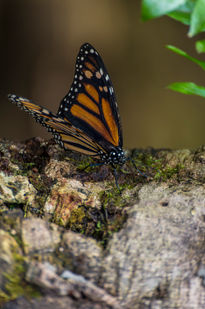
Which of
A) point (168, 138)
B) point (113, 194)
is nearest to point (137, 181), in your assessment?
point (113, 194)

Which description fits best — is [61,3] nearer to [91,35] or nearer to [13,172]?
[91,35]

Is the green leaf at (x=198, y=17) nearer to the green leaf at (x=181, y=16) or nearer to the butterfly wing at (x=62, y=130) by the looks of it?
the green leaf at (x=181, y=16)

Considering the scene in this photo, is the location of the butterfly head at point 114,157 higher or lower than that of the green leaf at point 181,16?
lower

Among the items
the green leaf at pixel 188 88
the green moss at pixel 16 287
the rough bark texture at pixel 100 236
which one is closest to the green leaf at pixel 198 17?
the green leaf at pixel 188 88

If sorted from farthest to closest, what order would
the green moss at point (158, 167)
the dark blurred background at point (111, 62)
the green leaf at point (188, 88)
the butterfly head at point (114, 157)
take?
the dark blurred background at point (111, 62)
the butterfly head at point (114, 157)
the green moss at point (158, 167)
the green leaf at point (188, 88)

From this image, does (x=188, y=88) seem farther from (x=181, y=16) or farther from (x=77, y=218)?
(x=77, y=218)

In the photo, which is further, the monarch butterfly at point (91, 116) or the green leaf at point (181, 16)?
the monarch butterfly at point (91, 116)

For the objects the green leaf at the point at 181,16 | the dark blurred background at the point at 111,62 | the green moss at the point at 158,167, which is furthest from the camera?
the dark blurred background at the point at 111,62

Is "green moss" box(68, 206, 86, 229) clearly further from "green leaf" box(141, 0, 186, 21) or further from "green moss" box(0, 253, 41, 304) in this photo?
"green leaf" box(141, 0, 186, 21)

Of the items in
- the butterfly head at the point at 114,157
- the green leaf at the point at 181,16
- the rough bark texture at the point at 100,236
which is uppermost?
the green leaf at the point at 181,16
